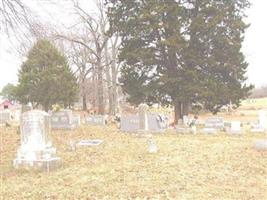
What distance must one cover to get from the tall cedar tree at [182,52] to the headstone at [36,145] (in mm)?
11749

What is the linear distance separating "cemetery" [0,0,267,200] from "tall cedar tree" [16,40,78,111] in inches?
29.1

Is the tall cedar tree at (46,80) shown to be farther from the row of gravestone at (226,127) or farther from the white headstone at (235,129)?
the white headstone at (235,129)

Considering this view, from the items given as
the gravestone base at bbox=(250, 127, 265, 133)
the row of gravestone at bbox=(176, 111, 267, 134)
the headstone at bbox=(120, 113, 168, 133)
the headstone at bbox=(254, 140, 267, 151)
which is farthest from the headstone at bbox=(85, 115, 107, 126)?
the headstone at bbox=(254, 140, 267, 151)

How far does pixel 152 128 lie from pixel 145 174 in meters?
10.2

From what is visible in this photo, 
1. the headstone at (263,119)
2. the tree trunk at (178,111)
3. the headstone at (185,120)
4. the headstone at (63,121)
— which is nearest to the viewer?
the headstone at (63,121)

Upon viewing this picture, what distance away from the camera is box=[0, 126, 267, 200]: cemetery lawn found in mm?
8953

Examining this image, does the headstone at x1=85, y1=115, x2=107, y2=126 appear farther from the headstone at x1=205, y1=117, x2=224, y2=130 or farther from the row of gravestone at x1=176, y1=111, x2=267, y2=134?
the headstone at x1=205, y1=117, x2=224, y2=130

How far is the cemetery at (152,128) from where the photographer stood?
9.62 meters

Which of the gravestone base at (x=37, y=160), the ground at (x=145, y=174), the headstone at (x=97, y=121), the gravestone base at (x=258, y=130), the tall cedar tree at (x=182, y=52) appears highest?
the tall cedar tree at (x=182, y=52)

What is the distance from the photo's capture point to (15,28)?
15.1m

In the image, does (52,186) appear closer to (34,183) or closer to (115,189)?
(34,183)

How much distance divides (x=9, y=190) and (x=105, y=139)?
812 cm

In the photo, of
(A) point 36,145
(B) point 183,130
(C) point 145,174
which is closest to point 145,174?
(C) point 145,174

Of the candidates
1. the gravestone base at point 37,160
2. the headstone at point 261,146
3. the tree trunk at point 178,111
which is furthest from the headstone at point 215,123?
the gravestone base at point 37,160
